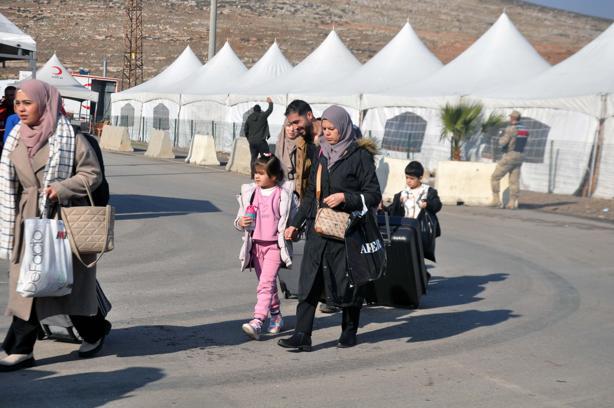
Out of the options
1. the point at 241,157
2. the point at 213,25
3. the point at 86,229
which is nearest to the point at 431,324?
the point at 86,229

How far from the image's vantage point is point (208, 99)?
36406mm

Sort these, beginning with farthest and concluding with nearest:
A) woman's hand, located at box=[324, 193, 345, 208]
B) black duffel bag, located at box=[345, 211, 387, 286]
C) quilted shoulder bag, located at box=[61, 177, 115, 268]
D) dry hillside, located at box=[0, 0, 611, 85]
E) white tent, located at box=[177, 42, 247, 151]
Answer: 1. dry hillside, located at box=[0, 0, 611, 85]
2. white tent, located at box=[177, 42, 247, 151]
3. black duffel bag, located at box=[345, 211, 387, 286]
4. woman's hand, located at box=[324, 193, 345, 208]
5. quilted shoulder bag, located at box=[61, 177, 115, 268]

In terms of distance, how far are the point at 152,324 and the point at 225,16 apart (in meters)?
91.7

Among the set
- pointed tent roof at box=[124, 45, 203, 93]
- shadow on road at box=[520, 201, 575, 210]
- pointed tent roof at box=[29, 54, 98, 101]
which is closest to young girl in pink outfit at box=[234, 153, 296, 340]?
shadow on road at box=[520, 201, 575, 210]

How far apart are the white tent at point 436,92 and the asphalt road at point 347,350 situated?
516 inches

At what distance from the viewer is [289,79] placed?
110ft

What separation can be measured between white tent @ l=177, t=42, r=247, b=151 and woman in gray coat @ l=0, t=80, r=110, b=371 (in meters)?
29.0

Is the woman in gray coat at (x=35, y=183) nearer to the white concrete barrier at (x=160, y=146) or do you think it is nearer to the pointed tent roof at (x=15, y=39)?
the pointed tent roof at (x=15, y=39)

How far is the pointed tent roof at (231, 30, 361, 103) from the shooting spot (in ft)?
107

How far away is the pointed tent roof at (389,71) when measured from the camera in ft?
94.8

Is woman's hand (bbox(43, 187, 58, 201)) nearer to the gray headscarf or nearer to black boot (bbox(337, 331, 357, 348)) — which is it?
the gray headscarf

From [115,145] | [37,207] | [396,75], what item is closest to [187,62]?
[115,145]

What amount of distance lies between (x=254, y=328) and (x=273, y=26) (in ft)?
293

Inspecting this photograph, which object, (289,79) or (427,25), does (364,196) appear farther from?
(427,25)
